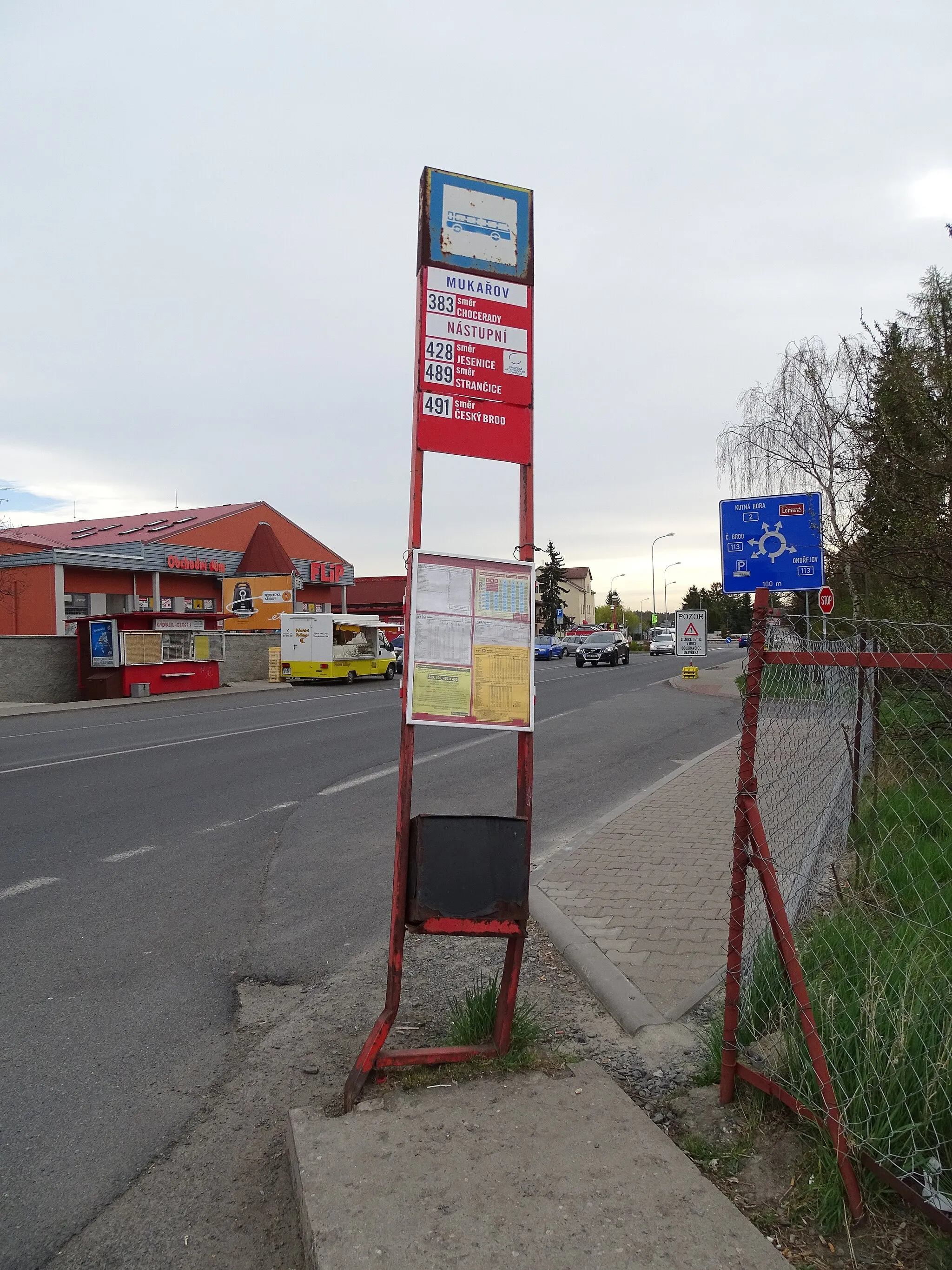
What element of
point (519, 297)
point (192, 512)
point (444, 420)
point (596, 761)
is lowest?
point (596, 761)

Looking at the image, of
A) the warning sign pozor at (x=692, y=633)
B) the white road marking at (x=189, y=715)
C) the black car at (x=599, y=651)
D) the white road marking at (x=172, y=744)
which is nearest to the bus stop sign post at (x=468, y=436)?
the white road marking at (x=172, y=744)

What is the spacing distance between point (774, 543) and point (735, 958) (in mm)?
9499

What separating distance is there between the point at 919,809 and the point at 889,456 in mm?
3568

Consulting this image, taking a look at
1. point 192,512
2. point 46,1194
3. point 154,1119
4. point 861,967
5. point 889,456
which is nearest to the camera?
point 46,1194

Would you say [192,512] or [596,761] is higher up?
[192,512]

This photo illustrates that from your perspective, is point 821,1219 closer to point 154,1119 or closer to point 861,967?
point 861,967

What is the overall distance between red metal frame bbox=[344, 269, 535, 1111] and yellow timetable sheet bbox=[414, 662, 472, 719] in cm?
7

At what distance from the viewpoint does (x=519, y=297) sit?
12.1 feet

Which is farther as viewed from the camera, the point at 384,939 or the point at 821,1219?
the point at 384,939

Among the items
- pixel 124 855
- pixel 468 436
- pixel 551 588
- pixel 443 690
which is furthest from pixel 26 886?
pixel 551 588

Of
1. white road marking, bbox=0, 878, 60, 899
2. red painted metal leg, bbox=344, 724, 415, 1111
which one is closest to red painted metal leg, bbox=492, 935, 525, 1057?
red painted metal leg, bbox=344, 724, 415, 1111

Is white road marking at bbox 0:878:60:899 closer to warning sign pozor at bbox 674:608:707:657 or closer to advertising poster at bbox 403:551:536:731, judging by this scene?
advertising poster at bbox 403:551:536:731

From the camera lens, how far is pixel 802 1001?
2.82 meters

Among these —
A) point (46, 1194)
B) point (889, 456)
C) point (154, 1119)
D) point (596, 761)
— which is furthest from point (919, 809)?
point (596, 761)
